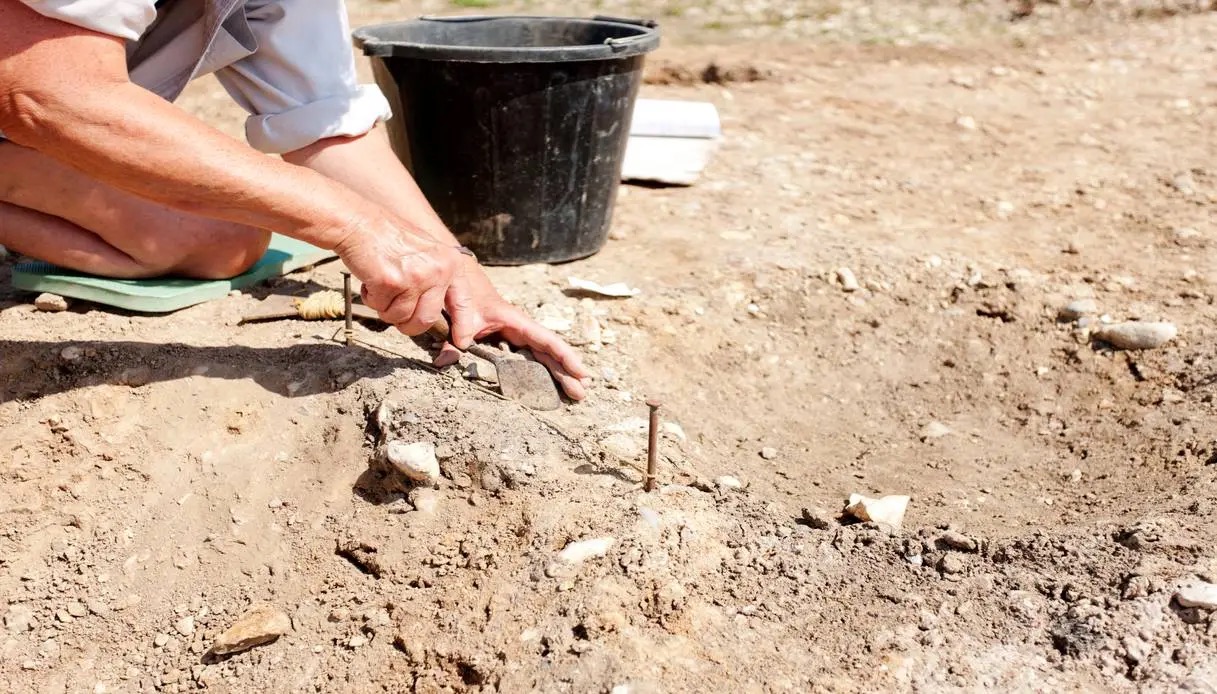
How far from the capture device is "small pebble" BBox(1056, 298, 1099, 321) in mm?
2867

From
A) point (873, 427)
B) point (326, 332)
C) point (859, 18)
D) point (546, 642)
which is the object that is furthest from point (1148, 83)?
point (546, 642)

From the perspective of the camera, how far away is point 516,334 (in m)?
2.39

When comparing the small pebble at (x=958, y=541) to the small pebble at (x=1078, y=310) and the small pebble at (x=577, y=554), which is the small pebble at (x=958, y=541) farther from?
the small pebble at (x=1078, y=310)

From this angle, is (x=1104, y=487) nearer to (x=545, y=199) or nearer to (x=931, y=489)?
(x=931, y=489)

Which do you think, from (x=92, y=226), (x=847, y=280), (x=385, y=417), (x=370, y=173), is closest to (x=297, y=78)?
(x=370, y=173)

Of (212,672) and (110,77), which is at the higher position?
(110,77)

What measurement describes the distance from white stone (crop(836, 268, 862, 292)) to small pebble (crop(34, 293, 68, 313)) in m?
1.88

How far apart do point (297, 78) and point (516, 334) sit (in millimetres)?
769

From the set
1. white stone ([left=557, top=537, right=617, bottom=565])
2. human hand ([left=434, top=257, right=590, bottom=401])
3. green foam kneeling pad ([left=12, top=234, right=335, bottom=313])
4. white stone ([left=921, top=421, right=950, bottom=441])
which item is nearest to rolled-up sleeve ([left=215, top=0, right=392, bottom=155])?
green foam kneeling pad ([left=12, top=234, right=335, bottom=313])

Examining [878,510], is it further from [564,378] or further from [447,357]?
[447,357]

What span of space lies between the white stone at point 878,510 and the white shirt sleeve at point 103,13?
58.3 inches

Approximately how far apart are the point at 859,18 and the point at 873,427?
4.21 meters

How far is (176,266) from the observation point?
102 inches

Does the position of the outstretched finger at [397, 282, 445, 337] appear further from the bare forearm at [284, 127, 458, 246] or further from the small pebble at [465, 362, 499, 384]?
the bare forearm at [284, 127, 458, 246]
